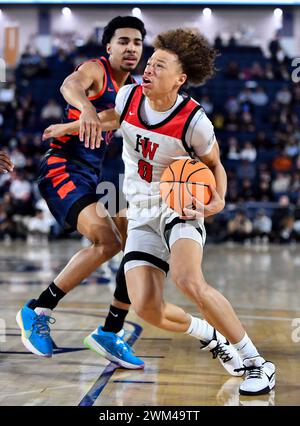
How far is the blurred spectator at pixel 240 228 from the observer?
50.2ft

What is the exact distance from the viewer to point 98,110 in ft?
15.9

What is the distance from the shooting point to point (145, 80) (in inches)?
160

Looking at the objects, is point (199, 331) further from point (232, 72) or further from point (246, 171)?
point (232, 72)

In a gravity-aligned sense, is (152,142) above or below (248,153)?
above

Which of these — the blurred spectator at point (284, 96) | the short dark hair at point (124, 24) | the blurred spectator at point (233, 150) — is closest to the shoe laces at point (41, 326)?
the short dark hair at point (124, 24)

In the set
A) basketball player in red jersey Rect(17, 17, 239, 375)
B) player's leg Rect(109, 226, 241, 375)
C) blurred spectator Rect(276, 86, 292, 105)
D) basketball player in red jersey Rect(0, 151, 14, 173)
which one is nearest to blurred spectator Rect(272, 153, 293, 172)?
blurred spectator Rect(276, 86, 292, 105)

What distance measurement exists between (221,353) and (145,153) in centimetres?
128

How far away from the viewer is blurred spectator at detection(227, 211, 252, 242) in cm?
1530

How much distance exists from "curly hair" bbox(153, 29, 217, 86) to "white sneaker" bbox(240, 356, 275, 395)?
1.66 meters

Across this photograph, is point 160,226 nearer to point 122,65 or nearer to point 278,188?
point 122,65

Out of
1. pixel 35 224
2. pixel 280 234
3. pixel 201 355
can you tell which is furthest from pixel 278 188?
pixel 201 355

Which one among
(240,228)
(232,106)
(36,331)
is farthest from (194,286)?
(232,106)

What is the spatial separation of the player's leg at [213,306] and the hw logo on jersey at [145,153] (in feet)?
1.53
